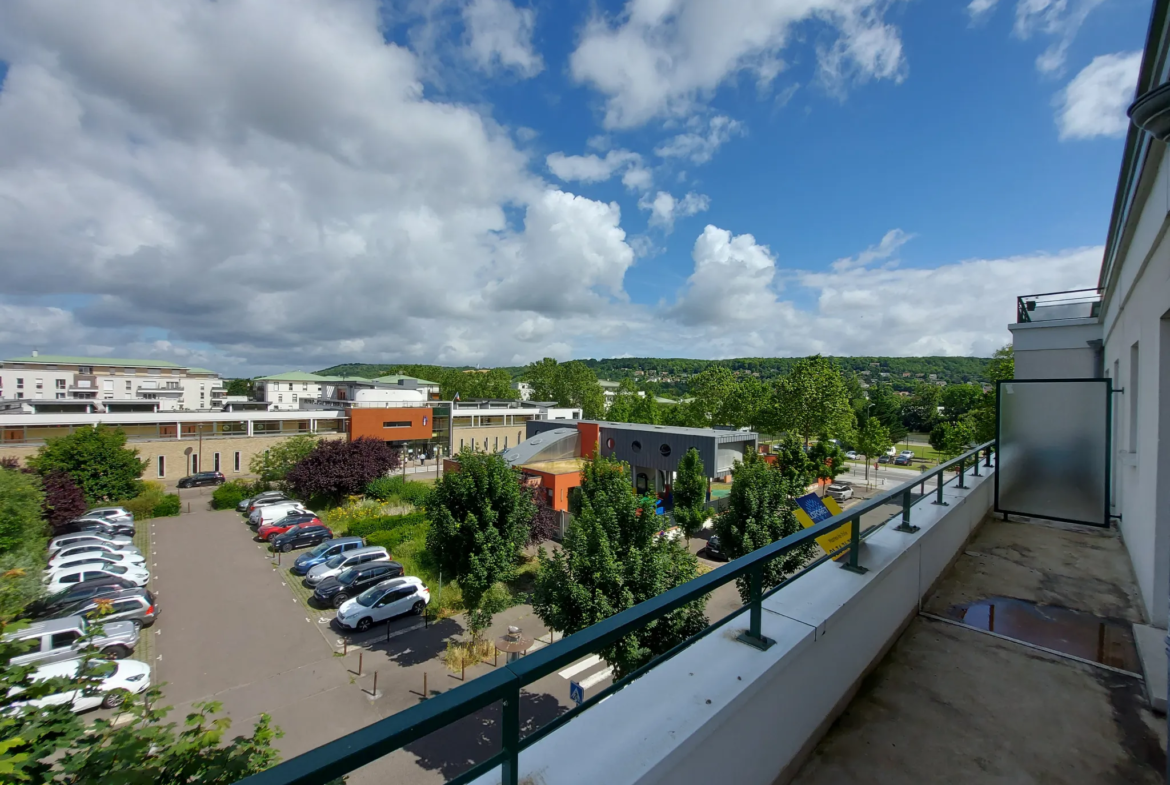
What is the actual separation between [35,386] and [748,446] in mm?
85765

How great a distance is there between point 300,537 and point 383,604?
8.85 metres

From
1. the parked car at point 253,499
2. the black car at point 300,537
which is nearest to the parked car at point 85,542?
the black car at point 300,537

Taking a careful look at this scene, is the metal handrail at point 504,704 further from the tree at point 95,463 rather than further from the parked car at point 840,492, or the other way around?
the tree at point 95,463

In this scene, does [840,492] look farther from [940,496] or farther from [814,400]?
[940,496]

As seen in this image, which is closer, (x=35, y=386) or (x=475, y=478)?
(x=475, y=478)

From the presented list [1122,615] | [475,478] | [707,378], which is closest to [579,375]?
[707,378]

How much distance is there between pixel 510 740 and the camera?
128 centimetres

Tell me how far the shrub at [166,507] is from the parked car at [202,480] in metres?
5.86

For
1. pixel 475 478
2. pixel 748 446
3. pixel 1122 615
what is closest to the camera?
pixel 1122 615

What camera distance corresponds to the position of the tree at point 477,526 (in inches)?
488

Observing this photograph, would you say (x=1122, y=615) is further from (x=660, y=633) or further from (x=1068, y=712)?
(x=660, y=633)

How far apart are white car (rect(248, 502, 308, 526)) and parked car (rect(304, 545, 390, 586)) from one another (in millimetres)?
6832

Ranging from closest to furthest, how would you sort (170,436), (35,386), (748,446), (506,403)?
1. (748,446)
2. (170,436)
3. (506,403)
4. (35,386)

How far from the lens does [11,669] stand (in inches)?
108
